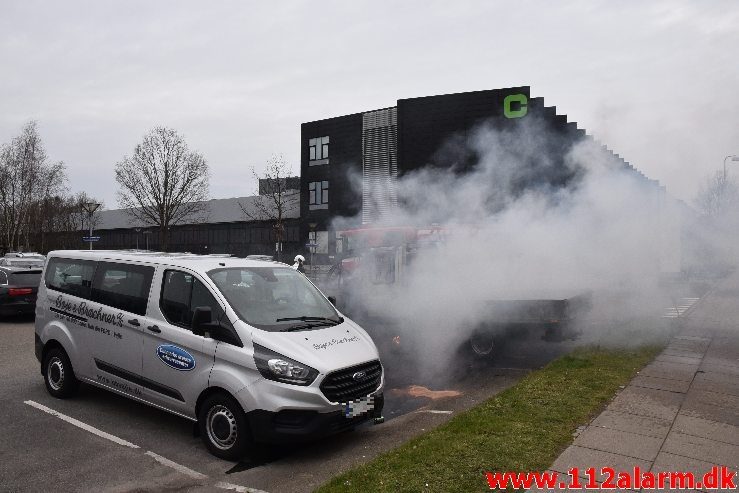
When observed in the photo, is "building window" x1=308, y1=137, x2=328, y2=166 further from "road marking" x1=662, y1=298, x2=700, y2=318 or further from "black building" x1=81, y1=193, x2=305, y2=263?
"road marking" x1=662, y1=298, x2=700, y2=318

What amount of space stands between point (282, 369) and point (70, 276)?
3.29m

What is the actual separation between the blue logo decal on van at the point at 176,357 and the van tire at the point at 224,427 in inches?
14.1

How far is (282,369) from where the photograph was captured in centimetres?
432

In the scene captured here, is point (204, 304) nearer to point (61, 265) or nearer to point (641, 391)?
point (61, 265)

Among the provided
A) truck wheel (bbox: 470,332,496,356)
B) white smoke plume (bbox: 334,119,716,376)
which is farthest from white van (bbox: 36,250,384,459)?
truck wheel (bbox: 470,332,496,356)

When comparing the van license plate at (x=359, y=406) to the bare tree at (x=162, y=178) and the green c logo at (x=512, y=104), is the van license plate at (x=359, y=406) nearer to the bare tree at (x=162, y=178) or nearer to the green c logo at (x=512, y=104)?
the green c logo at (x=512, y=104)

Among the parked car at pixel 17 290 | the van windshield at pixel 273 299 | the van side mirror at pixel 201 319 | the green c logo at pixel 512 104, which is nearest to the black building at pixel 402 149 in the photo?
the green c logo at pixel 512 104

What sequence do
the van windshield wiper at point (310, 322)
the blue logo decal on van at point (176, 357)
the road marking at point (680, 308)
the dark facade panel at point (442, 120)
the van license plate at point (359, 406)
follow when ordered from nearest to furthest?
Answer: the van license plate at point (359, 406)
the blue logo decal on van at point (176, 357)
the van windshield wiper at point (310, 322)
the road marking at point (680, 308)
the dark facade panel at point (442, 120)

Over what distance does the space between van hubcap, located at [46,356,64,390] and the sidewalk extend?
5.29 m

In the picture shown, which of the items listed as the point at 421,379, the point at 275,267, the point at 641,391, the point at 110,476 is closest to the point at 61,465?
the point at 110,476

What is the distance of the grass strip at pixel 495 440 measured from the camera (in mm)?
3820

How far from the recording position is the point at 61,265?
6293 millimetres

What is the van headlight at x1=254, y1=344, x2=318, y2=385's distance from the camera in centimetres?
430

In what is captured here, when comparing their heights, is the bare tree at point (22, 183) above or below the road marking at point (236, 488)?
above
